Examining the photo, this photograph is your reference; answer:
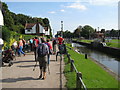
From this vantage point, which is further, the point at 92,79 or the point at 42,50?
the point at 92,79

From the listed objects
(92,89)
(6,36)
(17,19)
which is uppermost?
(17,19)

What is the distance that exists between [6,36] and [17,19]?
8404cm

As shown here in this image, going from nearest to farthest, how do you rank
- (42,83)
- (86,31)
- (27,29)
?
(42,83), (27,29), (86,31)

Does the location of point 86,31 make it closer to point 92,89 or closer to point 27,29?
point 27,29

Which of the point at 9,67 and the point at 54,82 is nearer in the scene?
the point at 54,82

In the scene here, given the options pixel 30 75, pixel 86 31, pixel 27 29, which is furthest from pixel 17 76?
pixel 86 31

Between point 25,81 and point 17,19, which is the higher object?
point 17,19

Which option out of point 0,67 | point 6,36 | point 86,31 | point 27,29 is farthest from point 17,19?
point 0,67

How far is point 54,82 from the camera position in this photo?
791 centimetres

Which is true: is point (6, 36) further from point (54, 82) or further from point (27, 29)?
point (27, 29)

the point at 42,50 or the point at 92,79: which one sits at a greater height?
the point at 42,50

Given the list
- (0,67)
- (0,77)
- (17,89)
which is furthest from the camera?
(0,67)

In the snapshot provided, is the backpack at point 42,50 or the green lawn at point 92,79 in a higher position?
the backpack at point 42,50

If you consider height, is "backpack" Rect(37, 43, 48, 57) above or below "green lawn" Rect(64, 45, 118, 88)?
above
